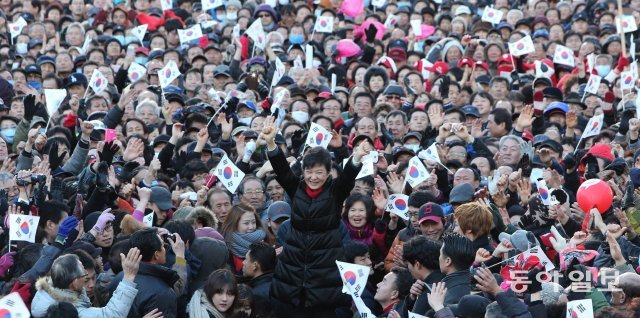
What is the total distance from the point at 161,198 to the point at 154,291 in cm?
257

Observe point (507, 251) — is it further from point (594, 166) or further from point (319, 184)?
point (594, 166)

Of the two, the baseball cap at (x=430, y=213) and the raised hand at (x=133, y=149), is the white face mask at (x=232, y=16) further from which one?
the baseball cap at (x=430, y=213)

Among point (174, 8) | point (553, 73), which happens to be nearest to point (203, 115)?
point (553, 73)

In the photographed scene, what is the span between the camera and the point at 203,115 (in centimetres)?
1455

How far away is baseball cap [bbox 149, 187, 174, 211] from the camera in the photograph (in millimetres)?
11242

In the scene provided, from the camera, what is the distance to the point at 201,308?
906 cm

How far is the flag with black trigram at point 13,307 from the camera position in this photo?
27.4 feet

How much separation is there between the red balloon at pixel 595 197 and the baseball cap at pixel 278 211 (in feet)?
7.96

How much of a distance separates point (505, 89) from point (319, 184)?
749 centimetres

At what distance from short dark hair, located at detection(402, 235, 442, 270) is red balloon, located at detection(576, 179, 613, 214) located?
2030 mm

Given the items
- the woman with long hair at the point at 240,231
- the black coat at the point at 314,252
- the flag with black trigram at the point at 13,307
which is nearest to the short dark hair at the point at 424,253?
the black coat at the point at 314,252

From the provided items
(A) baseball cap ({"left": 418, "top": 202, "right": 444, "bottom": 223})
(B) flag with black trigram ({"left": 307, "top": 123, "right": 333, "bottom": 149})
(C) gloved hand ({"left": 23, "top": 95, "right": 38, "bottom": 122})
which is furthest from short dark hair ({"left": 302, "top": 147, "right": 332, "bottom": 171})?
(C) gloved hand ({"left": 23, "top": 95, "right": 38, "bottom": 122})

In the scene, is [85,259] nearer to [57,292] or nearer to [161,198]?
[57,292]

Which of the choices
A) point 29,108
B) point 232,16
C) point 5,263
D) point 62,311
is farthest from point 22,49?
point 62,311
